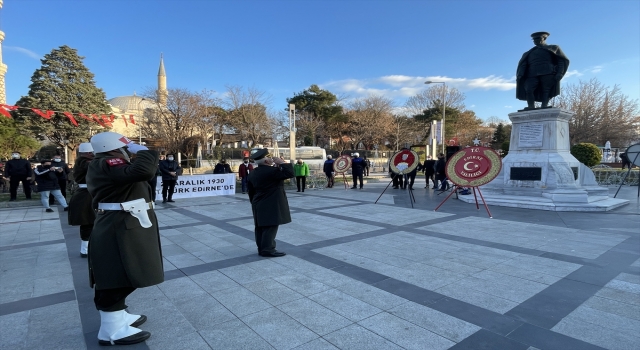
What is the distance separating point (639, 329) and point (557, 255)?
2.36m

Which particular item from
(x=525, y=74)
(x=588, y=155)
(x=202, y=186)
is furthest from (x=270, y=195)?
(x=588, y=155)

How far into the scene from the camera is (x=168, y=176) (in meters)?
11.9

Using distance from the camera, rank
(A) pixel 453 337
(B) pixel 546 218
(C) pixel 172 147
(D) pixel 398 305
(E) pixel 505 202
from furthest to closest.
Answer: (C) pixel 172 147 < (E) pixel 505 202 < (B) pixel 546 218 < (D) pixel 398 305 < (A) pixel 453 337

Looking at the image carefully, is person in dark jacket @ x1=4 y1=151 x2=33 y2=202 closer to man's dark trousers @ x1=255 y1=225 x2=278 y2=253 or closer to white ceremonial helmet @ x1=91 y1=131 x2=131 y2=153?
man's dark trousers @ x1=255 y1=225 x2=278 y2=253

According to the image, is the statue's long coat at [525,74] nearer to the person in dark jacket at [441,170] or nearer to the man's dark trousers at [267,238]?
the person in dark jacket at [441,170]

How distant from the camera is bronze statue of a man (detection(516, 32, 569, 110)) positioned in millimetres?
10508

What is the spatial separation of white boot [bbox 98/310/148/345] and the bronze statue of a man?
1206cm

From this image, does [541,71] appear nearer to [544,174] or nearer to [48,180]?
[544,174]

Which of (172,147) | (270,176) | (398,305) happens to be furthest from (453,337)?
(172,147)

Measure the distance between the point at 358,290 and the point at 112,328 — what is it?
2370mm

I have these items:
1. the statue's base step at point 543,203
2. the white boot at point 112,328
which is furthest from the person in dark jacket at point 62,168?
the statue's base step at point 543,203

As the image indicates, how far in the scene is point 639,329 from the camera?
3.00m

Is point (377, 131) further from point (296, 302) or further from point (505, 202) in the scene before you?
point (296, 302)

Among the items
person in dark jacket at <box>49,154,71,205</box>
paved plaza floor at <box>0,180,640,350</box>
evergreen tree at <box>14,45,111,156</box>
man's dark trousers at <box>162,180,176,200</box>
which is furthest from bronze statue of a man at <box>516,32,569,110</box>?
evergreen tree at <box>14,45,111,156</box>
